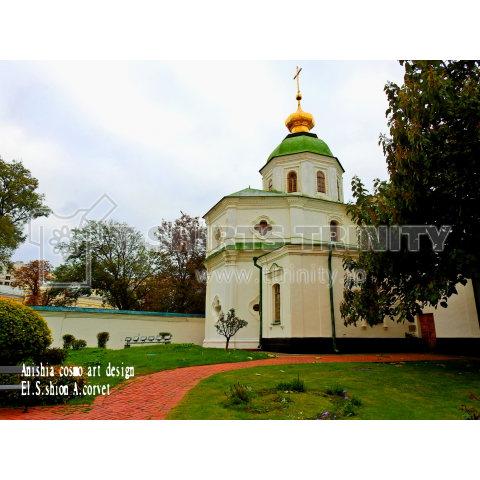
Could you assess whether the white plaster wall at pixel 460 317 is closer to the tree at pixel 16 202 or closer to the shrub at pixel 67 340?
the shrub at pixel 67 340

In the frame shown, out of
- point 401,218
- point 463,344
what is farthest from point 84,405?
point 463,344

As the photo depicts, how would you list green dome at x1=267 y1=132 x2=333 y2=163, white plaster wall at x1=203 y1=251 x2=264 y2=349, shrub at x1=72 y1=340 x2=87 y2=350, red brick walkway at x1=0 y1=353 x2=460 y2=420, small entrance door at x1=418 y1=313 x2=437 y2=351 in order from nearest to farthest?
red brick walkway at x1=0 y1=353 x2=460 y2=420, small entrance door at x1=418 y1=313 x2=437 y2=351, white plaster wall at x1=203 y1=251 x2=264 y2=349, shrub at x1=72 y1=340 x2=87 y2=350, green dome at x1=267 y1=132 x2=333 y2=163

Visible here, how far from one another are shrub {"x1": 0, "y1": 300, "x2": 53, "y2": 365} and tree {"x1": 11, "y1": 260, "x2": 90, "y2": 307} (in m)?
23.8

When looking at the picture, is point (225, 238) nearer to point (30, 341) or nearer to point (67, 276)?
point (30, 341)

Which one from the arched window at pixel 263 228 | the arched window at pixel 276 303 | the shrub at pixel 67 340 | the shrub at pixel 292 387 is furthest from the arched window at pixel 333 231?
the shrub at pixel 67 340

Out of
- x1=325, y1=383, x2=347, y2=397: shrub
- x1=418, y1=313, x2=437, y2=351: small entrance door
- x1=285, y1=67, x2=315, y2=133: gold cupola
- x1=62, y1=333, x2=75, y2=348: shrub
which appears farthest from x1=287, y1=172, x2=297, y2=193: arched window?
x1=325, y1=383, x2=347, y2=397: shrub

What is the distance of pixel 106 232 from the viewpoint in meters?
29.5

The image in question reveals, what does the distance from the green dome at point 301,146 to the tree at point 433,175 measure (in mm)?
13723

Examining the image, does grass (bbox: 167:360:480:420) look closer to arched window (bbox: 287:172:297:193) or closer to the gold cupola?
arched window (bbox: 287:172:297:193)

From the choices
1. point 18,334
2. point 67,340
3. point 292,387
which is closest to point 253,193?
point 67,340

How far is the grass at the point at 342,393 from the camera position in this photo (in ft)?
15.2

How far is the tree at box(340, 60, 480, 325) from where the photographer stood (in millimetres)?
6984

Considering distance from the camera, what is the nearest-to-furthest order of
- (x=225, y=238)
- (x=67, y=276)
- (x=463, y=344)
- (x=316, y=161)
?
(x=463, y=344), (x=225, y=238), (x=316, y=161), (x=67, y=276)
